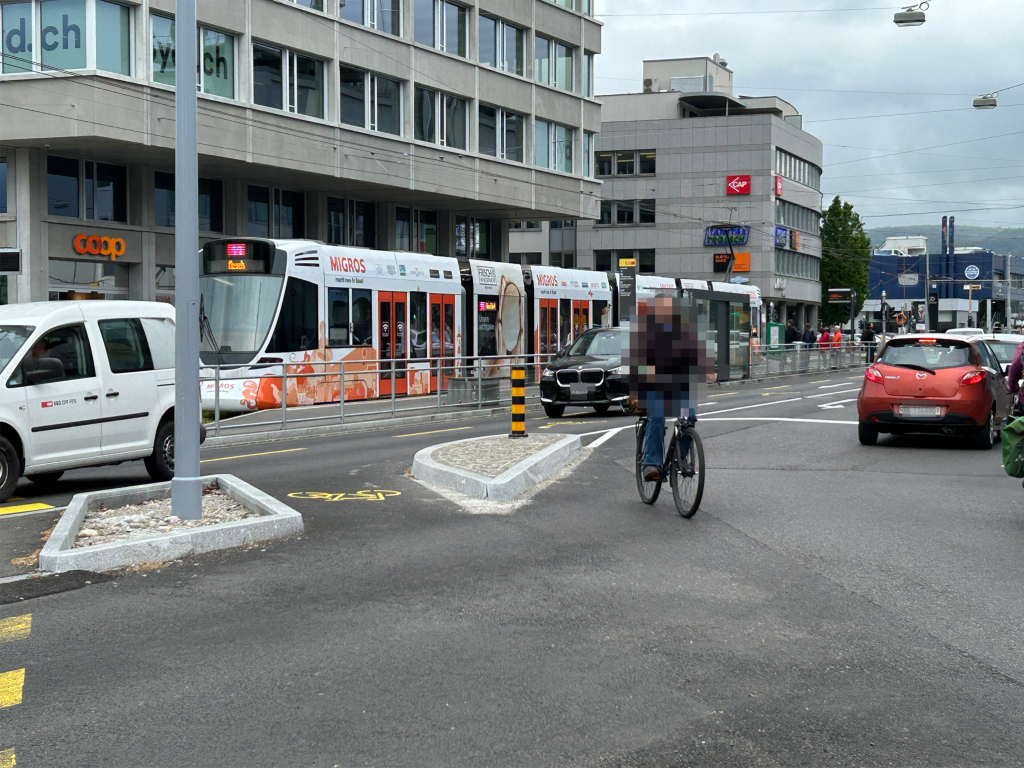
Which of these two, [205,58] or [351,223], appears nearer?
[205,58]

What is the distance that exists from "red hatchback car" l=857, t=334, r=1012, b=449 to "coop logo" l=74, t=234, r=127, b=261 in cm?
2097

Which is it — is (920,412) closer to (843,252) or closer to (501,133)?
(501,133)

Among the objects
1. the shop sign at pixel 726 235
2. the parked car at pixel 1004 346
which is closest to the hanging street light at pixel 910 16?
the parked car at pixel 1004 346

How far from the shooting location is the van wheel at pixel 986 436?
14922 mm

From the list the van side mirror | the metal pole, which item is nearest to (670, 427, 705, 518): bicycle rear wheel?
the metal pole

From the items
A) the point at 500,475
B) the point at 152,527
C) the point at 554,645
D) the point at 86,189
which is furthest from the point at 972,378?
the point at 86,189

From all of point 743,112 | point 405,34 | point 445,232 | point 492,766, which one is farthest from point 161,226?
point 743,112

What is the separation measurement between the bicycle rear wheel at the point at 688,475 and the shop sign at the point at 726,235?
68.8 m

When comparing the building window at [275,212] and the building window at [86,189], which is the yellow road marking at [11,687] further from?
the building window at [275,212]

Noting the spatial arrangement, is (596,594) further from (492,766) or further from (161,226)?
(161,226)

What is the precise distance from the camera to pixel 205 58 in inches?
1170

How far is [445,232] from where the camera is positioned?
42.7m

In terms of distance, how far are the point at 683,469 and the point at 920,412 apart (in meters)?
6.66

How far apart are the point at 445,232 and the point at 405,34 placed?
8312 mm
